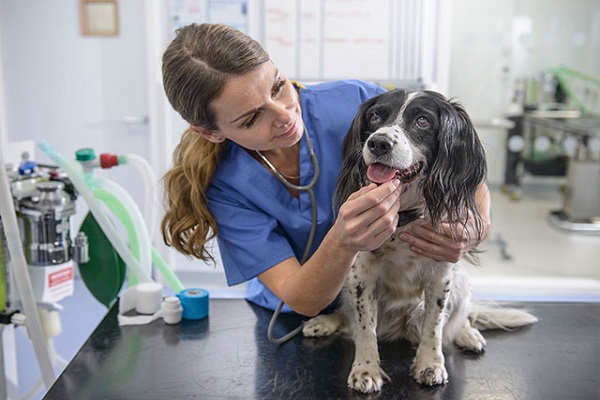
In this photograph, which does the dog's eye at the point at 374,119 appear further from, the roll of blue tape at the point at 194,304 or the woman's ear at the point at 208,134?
the roll of blue tape at the point at 194,304

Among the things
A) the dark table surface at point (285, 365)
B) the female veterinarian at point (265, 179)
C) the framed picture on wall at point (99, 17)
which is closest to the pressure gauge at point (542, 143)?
the framed picture on wall at point (99, 17)

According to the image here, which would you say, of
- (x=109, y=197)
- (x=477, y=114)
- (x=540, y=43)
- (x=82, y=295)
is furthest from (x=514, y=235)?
(x=109, y=197)

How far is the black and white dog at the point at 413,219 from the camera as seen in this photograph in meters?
1.22

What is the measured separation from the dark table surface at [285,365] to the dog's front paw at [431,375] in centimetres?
2

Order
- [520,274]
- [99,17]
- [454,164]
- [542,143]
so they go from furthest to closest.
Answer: [542,143] → [520,274] → [99,17] → [454,164]

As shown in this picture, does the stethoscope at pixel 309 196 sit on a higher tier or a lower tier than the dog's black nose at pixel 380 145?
lower

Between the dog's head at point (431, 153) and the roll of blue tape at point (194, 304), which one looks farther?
the roll of blue tape at point (194, 304)

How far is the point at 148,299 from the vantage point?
1.61m

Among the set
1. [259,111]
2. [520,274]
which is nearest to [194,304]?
[259,111]

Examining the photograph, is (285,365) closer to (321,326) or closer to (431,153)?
(321,326)

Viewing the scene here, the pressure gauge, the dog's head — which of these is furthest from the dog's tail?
the pressure gauge

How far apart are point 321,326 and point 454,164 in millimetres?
550

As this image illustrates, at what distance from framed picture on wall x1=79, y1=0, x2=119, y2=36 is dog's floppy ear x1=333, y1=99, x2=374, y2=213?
2.74m

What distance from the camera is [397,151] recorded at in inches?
45.7
